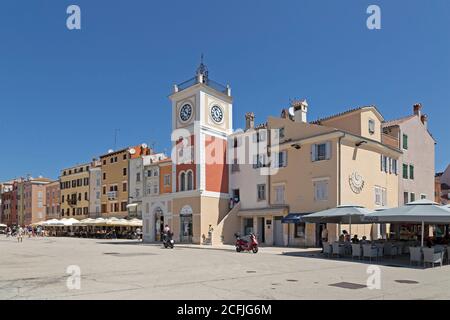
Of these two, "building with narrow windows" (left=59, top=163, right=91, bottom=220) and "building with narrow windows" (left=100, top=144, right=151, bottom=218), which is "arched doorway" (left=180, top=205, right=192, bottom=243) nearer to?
"building with narrow windows" (left=100, top=144, right=151, bottom=218)

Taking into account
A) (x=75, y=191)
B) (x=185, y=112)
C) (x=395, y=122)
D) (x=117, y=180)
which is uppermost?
(x=185, y=112)

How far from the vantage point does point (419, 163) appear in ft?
130

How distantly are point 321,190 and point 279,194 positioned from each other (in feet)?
14.4

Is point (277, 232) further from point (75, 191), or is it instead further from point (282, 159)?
point (75, 191)

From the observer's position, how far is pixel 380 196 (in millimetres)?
33500

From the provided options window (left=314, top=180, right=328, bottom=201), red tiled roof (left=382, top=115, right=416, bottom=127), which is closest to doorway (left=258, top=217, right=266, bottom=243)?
window (left=314, top=180, right=328, bottom=201)

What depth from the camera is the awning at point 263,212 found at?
1307 inches

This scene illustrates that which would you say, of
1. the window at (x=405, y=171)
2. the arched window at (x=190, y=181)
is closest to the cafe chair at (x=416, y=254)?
the window at (x=405, y=171)

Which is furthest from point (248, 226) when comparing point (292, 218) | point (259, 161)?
point (292, 218)

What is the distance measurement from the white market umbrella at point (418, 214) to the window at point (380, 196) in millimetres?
14032

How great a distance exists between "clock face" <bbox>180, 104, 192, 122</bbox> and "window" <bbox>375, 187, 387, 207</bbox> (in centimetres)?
1732

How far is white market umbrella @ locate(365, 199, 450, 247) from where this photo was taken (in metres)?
17.1
